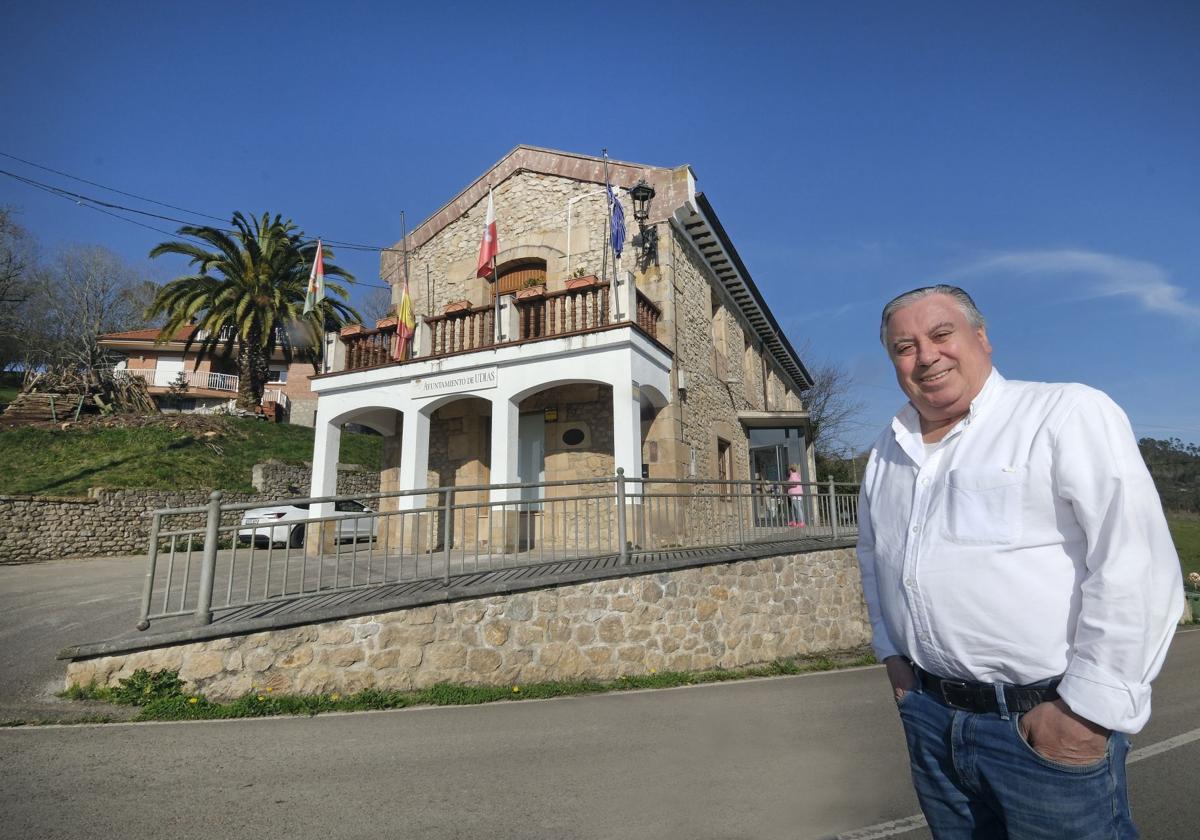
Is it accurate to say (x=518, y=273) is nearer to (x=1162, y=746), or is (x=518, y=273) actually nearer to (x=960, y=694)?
(x=1162, y=746)

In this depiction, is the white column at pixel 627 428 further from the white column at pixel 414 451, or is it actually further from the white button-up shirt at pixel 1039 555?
the white button-up shirt at pixel 1039 555

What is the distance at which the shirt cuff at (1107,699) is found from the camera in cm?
130

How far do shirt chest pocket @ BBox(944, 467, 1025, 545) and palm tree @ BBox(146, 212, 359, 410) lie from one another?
76.2ft

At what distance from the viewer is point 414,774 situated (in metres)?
4.04

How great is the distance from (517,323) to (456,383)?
5.14ft

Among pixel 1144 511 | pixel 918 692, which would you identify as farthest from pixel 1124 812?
pixel 1144 511

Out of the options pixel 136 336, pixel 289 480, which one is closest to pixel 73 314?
pixel 136 336

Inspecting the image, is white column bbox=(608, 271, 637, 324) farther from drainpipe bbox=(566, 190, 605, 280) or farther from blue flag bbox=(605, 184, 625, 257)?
drainpipe bbox=(566, 190, 605, 280)

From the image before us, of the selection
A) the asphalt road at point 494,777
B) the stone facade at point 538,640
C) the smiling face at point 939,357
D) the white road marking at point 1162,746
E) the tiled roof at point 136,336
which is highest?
the tiled roof at point 136,336

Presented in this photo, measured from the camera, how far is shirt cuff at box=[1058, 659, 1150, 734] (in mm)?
1296

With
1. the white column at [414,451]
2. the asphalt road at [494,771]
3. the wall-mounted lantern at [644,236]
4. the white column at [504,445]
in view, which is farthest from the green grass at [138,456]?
the wall-mounted lantern at [644,236]

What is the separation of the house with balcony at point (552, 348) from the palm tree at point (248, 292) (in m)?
10.7

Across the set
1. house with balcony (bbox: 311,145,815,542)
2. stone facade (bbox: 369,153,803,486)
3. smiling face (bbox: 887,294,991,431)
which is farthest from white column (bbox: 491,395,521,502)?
smiling face (bbox: 887,294,991,431)

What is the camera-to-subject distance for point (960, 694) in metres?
1.56
